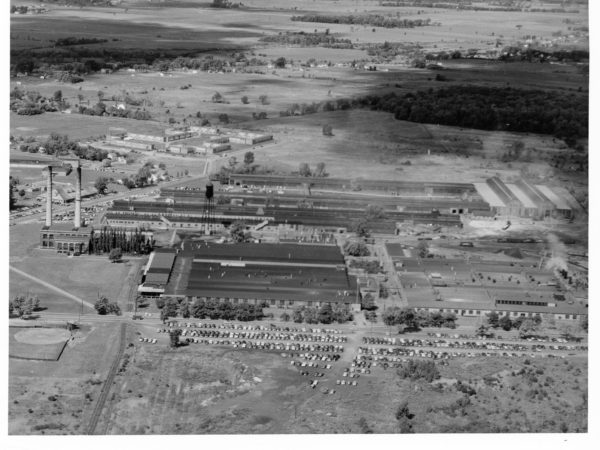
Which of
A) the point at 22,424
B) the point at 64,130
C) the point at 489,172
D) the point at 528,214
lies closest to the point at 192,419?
the point at 22,424

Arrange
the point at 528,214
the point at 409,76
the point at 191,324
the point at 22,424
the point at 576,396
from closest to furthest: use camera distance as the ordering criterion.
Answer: the point at 22,424 < the point at 576,396 < the point at 191,324 < the point at 528,214 < the point at 409,76

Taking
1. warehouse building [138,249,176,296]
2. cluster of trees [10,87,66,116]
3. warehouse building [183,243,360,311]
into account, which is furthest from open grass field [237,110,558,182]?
warehouse building [138,249,176,296]

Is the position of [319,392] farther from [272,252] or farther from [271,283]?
[272,252]

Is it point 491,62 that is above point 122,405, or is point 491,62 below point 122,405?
above

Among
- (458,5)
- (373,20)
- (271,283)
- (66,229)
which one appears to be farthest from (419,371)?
(458,5)

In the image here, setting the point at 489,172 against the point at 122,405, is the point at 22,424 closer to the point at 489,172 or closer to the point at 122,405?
the point at 122,405

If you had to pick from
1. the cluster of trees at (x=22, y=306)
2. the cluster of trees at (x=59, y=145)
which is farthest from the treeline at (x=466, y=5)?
the cluster of trees at (x=22, y=306)

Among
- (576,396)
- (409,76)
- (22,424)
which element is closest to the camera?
(22,424)

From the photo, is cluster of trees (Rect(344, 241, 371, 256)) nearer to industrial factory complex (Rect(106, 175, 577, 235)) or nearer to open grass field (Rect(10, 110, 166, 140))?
industrial factory complex (Rect(106, 175, 577, 235))
